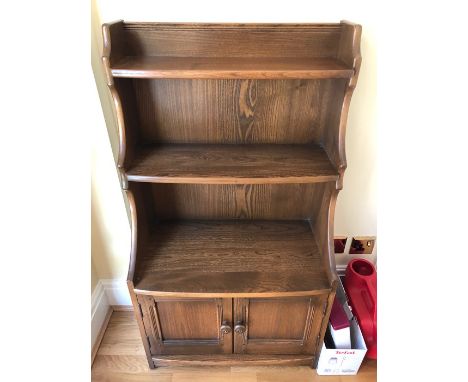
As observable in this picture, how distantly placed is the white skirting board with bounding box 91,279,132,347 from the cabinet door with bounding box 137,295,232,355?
0.37 metres

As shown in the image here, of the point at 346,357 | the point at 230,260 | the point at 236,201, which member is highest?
the point at 236,201

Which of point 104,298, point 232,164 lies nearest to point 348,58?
point 232,164

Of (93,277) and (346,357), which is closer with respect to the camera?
(346,357)

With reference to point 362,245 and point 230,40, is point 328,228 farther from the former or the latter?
point 230,40

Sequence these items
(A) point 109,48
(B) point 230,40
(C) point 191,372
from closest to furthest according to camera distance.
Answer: (A) point 109,48, (B) point 230,40, (C) point 191,372

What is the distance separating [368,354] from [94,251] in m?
1.33

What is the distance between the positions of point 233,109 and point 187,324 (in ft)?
2.76

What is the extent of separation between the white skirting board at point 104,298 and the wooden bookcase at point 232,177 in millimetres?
356

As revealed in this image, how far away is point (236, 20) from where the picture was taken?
A: 0.96 metres

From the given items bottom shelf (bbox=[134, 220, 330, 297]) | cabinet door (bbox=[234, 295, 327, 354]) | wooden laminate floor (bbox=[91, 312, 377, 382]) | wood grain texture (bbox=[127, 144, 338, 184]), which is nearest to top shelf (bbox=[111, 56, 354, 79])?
wood grain texture (bbox=[127, 144, 338, 184])

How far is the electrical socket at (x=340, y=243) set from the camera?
1476 mm

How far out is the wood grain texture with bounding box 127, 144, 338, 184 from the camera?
91cm
